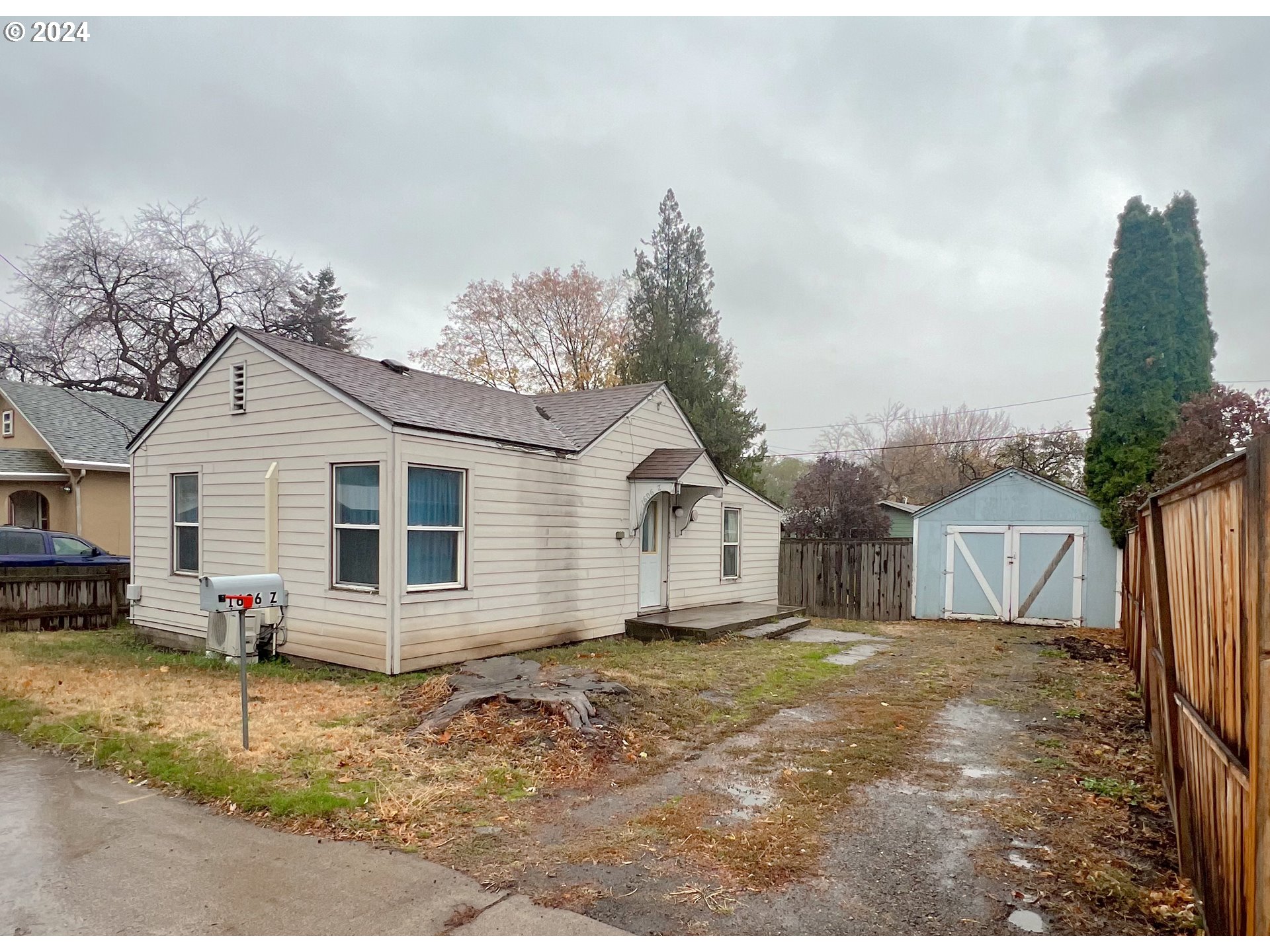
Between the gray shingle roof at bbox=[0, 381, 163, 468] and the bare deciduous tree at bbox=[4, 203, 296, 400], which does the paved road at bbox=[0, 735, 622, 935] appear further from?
the bare deciduous tree at bbox=[4, 203, 296, 400]

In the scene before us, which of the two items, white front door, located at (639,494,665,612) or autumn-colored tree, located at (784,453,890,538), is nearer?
white front door, located at (639,494,665,612)

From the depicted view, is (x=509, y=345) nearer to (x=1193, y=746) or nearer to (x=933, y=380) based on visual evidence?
(x=933, y=380)

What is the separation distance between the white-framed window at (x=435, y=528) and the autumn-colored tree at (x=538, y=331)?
21803 millimetres

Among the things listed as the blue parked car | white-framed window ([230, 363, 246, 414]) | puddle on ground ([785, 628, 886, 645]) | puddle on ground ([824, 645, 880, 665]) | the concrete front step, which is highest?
white-framed window ([230, 363, 246, 414])

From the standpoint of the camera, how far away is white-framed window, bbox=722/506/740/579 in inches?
573

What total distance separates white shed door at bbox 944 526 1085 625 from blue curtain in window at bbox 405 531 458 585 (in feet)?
35.9

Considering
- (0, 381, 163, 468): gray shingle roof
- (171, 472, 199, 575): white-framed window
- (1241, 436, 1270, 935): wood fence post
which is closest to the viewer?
(1241, 436, 1270, 935): wood fence post

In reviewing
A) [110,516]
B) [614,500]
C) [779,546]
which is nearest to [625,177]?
[779,546]

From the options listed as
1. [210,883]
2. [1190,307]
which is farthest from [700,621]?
[1190,307]

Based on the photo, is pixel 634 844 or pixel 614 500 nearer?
pixel 634 844

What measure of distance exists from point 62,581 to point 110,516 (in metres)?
7.24

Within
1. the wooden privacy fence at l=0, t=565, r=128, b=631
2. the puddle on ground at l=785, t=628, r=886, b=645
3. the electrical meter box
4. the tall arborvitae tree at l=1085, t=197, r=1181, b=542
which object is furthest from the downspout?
the tall arborvitae tree at l=1085, t=197, r=1181, b=542

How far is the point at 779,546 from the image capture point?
54.5 ft

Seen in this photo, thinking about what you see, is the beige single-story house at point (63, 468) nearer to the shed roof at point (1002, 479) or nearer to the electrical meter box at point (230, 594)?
the electrical meter box at point (230, 594)
